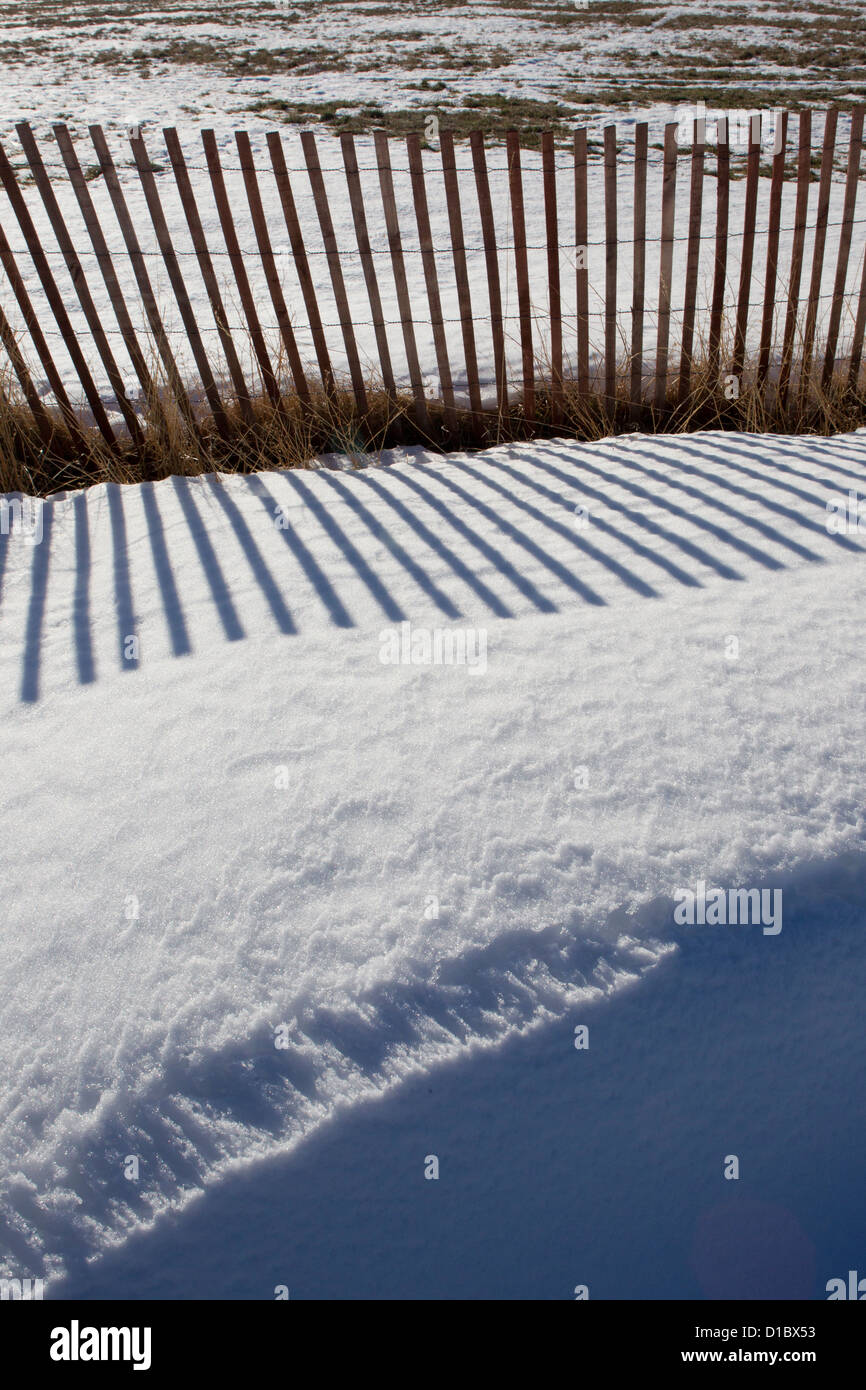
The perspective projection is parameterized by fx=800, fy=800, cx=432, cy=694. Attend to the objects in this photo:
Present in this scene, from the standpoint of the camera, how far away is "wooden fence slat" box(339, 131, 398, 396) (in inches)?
129

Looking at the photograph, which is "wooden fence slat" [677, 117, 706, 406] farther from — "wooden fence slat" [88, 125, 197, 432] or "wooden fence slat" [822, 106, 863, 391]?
"wooden fence slat" [88, 125, 197, 432]

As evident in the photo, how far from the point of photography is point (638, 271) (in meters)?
3.77

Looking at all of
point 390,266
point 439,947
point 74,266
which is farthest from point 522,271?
point 439,947

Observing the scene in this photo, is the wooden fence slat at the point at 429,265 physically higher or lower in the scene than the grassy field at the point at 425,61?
lower

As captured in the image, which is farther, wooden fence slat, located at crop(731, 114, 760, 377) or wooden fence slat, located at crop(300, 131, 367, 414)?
wooden fence slat, located at crop(731, 114, 760, 377)

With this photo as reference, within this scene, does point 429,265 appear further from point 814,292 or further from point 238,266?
point 814,292

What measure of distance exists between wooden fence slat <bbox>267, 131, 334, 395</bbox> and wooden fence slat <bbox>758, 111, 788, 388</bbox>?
2101 millimetres

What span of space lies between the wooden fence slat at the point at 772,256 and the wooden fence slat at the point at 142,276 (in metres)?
2.77

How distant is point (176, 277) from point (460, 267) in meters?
1.25

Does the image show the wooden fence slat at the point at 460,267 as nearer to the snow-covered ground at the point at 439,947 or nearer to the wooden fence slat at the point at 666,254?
the wooden fence slat at the point at 666,254

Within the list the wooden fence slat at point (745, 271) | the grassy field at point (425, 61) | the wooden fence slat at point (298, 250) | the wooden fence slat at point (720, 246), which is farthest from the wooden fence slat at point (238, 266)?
the grassy field at point (425, 61)

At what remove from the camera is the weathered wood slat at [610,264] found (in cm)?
351

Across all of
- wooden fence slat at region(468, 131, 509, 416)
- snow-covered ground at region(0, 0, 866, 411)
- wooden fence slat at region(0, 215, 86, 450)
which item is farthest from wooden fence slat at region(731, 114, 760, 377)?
wooden fence slat at region(0, 215, 86, 450)
